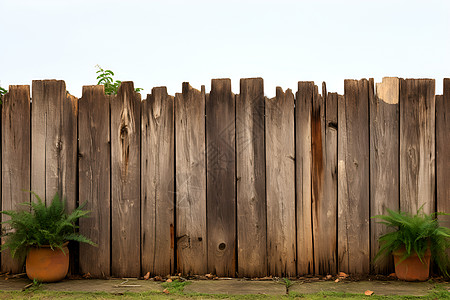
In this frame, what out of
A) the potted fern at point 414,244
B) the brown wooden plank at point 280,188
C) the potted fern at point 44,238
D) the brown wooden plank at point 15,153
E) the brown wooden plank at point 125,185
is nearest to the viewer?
the potted fern at point 414,244

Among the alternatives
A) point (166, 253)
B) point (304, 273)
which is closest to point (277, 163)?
point (304, 273)

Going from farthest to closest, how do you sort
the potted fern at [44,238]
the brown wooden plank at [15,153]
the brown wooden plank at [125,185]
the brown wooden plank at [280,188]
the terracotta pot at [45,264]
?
the brown wooden plank at [15,153] → the brown wooden plank at [125,185] → the brown wooden plank at [280,188] → the terracotta pot at [45,264] → the potted fern at [44,238]

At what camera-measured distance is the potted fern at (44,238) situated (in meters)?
3.98

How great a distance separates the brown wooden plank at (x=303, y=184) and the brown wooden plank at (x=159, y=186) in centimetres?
129

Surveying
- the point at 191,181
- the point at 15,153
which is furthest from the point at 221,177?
the point at 15,153

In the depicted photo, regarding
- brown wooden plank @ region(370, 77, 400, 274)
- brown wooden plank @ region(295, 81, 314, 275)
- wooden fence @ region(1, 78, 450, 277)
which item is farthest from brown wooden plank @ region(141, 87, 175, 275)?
brown wooden plank @ region(370, 77, 400, 274)

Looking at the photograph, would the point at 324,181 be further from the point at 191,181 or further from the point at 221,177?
the point at 191,181

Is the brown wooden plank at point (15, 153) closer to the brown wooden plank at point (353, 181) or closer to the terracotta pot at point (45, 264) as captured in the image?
the terracotta pot at point (45, 264)

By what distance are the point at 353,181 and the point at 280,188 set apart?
2.46 ft

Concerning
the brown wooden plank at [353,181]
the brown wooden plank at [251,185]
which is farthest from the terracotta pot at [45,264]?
the brown wooden plank at [353,181]

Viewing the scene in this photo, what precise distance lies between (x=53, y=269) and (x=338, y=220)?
291 cm

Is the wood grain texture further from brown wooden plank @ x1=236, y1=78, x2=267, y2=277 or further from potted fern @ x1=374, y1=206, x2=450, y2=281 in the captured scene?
potted fern @ x1=374, y1=206, x2=450, y2=281

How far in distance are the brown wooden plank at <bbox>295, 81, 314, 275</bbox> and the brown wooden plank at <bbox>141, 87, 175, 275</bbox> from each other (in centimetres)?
129

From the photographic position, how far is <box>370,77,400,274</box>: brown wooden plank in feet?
13.8
